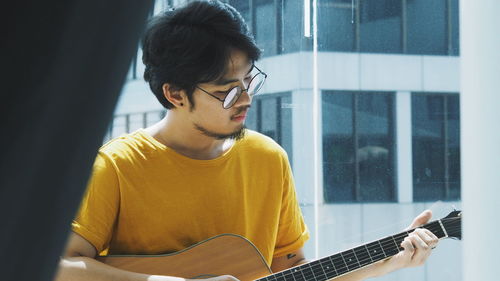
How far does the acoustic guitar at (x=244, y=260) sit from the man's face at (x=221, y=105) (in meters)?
0.25

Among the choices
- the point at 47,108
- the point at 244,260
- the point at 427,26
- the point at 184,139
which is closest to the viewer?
the point at 47,108

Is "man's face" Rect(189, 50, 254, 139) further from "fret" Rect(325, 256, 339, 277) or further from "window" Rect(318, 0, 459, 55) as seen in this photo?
"window" Rect(318, 0, 459, 55)

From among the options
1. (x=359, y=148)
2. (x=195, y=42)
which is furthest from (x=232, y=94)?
(x=359, y=148)

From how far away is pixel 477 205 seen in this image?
0.92m

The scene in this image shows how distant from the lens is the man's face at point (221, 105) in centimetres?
157

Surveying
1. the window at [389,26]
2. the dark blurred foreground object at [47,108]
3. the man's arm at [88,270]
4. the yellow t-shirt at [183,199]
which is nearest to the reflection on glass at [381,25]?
the window at [389,26]

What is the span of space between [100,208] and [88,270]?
132mm

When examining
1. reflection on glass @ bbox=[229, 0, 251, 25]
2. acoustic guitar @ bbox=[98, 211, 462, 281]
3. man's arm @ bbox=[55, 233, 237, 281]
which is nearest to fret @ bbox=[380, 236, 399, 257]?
acoustic guitar @ bbox=[98, 211, 462, 281]

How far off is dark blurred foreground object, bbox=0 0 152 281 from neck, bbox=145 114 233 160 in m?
1.50

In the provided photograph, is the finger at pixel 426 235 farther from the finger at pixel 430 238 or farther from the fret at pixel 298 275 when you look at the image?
the fret at pixel 298 275

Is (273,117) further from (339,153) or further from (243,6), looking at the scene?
(243,6)

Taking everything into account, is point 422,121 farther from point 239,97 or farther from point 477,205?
point 477,205

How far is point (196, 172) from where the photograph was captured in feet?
5.24

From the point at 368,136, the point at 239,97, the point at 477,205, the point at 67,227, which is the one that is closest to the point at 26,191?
the point at 67,227
